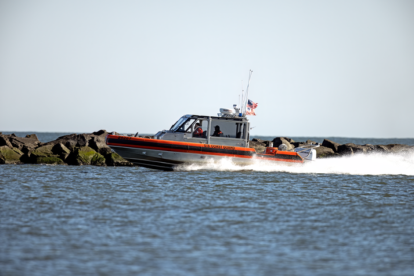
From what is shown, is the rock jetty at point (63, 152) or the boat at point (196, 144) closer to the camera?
the boat at point (196, 144)

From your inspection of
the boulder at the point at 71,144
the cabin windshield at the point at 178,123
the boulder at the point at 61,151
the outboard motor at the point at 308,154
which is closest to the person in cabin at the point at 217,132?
the cabin windshield at the point at 178,123

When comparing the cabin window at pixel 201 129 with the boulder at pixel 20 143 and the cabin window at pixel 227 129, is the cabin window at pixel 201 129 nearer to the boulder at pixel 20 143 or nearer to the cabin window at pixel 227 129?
the cabin window at pixel 227 129

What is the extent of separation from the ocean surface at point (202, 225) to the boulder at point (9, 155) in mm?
5653

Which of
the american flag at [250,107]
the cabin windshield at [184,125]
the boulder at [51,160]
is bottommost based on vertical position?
the boulder at [51,160]

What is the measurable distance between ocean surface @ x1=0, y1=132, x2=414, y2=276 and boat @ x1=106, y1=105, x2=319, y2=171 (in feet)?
1.62

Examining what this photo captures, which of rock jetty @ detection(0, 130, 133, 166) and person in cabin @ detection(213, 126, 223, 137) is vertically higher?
person in cabin @ detection(213, 126, 223, 137)

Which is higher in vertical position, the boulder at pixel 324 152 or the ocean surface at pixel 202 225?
the boulder at pixel 324 152

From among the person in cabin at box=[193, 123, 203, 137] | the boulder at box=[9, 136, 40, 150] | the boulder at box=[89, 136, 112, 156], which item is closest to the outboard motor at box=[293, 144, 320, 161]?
the person in cabin at box=[193, 123, 203, 137]

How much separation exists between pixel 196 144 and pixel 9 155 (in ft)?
35.6

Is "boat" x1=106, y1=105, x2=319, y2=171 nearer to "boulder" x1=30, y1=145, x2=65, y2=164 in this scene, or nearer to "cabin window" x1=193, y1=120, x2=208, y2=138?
"cabin window" x1=193, y1=120, x2=208, y2=138

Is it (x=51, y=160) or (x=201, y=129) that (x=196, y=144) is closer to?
(x=201, y=129)

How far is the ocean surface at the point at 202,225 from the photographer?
7.05m

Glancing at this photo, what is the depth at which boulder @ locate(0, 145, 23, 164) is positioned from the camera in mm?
23297

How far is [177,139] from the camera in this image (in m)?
18.2
